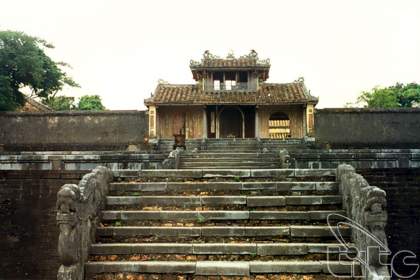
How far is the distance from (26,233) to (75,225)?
4499 millimetres

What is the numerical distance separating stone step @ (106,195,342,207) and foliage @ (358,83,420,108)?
2987 centimetres

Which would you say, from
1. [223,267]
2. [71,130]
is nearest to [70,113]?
[71,130]

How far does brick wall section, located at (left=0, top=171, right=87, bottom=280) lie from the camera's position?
27.2 feet

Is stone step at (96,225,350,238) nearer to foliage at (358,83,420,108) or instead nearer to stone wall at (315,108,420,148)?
stone wall at (315,108,420,148)

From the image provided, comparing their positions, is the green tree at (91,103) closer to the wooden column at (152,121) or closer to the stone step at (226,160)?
the wooden column at (152,121)

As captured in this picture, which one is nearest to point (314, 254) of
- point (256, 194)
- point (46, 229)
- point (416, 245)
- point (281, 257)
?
point (281, 257)

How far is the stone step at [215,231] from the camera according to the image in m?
5.45

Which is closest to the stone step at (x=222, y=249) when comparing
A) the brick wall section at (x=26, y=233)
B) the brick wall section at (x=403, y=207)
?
the brick wall section at (x=403, y=207)

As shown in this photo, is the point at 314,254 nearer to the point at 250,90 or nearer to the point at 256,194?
the point at 256,194

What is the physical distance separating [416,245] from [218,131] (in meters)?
16.6

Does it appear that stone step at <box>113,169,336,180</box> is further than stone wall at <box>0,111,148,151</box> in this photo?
No

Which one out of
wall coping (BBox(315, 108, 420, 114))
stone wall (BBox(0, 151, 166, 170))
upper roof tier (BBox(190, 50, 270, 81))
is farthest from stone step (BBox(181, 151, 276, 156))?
upper roof tier (BBox(190, 50, 270, 81))

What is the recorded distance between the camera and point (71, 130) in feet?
68.6

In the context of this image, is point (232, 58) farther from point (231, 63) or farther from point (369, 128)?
point (369, 128)
